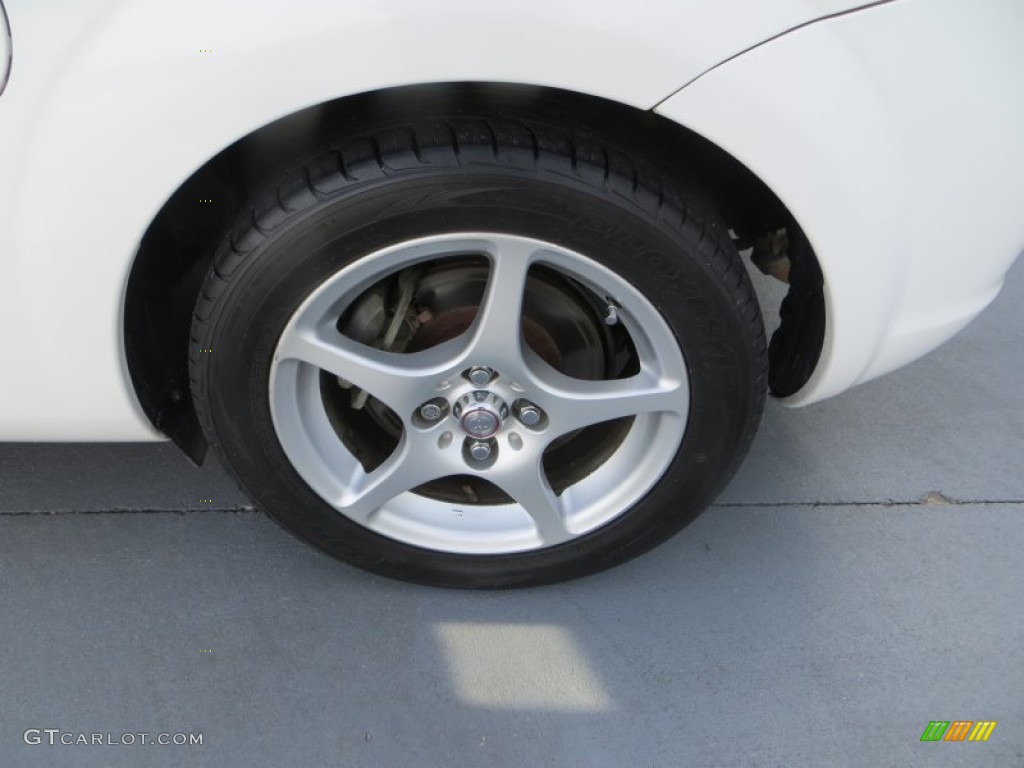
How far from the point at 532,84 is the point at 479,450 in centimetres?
71

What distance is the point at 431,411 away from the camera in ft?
5.29

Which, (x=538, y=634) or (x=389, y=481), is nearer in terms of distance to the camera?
(x=389, y=481)

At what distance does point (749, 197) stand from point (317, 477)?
985 mm

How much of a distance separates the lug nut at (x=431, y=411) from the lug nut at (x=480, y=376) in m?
0.09

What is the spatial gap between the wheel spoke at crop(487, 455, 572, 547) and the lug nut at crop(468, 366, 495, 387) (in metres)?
0.20

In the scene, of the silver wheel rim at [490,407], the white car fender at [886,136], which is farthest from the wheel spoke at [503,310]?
the white car fender at [886,136]

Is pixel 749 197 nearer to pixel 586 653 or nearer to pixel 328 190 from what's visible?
pixel 328 190

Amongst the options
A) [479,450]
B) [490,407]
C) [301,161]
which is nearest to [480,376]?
[490,407]

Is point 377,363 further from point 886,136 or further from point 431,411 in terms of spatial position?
point 886,136

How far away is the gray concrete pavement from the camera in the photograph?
1.58 meters

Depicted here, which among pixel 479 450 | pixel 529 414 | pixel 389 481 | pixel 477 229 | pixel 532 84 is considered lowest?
pixel 389 481

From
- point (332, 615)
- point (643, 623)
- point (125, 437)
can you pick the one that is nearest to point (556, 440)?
point (643, 623)

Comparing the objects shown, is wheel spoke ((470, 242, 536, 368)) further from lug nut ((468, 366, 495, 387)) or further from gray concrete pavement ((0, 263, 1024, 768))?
gray concrete pavement ((0, 263, 1024, 768))

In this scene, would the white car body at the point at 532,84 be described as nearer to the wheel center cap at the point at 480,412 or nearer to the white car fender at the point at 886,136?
the white car fender at the point at 886,136
